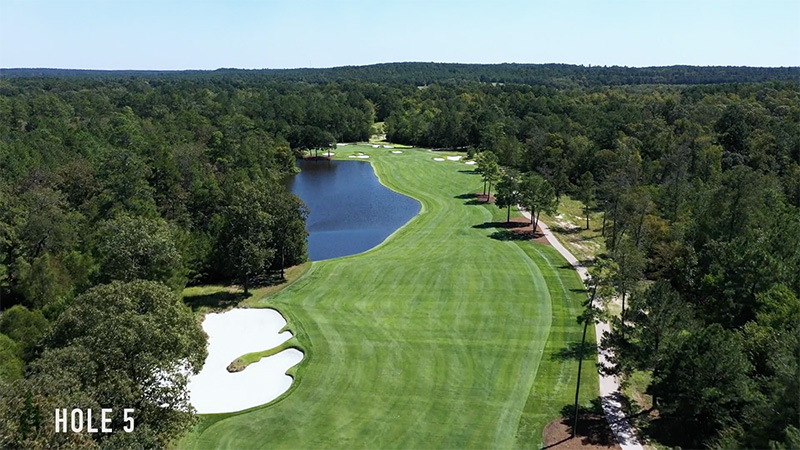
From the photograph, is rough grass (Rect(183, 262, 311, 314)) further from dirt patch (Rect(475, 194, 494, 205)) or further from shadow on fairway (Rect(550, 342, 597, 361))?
dirt patch (Rect(475, 194, 494, 205))

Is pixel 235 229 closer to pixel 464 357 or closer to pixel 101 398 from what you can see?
pixel 464 357

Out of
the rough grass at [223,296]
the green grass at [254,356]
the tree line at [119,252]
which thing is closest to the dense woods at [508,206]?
the tree line at [119,252]

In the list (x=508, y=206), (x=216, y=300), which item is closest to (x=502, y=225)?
(x=508, y=206)

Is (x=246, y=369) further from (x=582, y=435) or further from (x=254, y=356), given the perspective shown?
(x=582, y=435)

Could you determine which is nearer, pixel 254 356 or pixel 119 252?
pixel 119 252

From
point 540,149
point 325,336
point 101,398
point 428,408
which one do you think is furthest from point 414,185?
point 101,398

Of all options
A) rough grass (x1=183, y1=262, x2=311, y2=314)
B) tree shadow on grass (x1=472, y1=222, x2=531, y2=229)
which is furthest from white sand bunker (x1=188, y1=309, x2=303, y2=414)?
tree shadow on grass (x1=472, y1=222, x2=531, y2=229)

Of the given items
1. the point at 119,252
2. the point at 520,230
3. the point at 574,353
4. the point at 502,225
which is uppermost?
the point at 119,252
